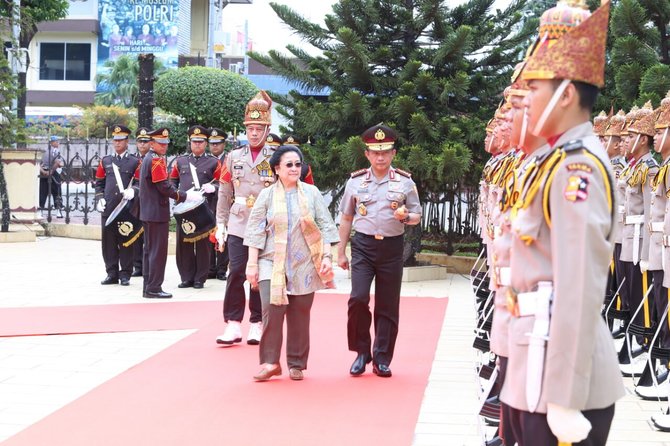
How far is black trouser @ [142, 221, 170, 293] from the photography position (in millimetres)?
11773

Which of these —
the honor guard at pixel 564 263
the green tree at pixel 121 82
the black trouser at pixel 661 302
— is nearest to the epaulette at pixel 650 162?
the black trouser at pixel 661 302

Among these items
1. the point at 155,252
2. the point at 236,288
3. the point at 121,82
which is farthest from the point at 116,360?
the point at 121,82

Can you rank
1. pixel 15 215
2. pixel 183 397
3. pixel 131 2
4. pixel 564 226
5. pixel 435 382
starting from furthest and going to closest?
pixel 131 2 → pixel 15 215 → pixel 435 382 → pixel 183 397 → pixel 564 226

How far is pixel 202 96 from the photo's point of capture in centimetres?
2145

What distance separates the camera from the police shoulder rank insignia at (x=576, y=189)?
9.77 ft

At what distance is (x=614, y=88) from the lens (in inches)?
528

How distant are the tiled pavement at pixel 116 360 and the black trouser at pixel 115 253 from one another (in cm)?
25

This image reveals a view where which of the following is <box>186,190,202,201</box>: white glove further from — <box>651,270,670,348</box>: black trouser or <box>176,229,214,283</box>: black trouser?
<box>651,270,670,348</box>: black trouser

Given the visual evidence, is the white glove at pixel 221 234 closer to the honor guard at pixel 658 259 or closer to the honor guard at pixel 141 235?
the honor guard at pixel 658 259

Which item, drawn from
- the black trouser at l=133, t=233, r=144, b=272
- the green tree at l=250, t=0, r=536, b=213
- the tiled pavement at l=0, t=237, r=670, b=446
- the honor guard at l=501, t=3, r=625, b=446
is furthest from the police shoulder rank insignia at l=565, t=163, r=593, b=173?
the black trouser at l=133, t=233, r=144, b=272

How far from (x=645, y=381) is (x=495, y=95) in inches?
297

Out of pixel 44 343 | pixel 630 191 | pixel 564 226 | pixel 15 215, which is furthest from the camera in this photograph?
pixel 15 215

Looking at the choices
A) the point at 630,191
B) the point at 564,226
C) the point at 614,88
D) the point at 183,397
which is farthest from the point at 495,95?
the point at 564,226

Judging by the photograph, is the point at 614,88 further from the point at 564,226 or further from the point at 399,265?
the point at 564,226
